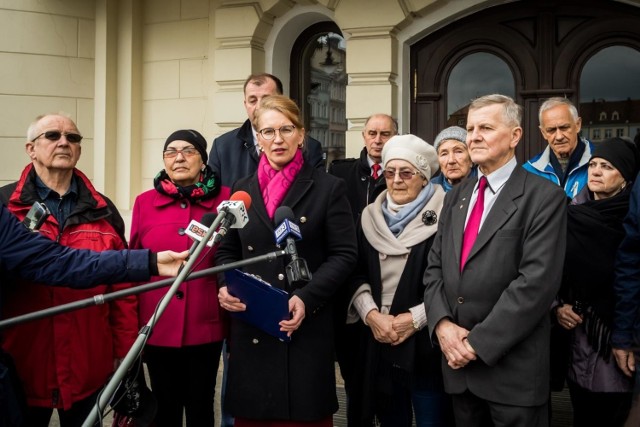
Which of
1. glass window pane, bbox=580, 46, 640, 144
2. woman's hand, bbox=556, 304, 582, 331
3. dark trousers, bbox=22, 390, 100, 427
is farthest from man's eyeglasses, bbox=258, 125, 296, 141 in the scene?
glass window pane, bbox=580, 46, 640, 144

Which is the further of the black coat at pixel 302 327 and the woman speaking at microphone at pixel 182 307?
the woman speaking at microphone at pixel 182 307

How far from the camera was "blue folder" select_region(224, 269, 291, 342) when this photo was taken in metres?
2.81

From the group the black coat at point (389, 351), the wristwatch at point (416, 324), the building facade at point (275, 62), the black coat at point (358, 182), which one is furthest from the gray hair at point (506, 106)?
the building facade at point (275, 62)

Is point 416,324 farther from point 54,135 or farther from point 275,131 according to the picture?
point 54,135

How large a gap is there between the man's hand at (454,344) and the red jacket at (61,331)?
1.57 meters

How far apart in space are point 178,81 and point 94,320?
4405 millimetres

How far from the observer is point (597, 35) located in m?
6.00

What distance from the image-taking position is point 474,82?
652cm

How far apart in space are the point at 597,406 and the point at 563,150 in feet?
5.42

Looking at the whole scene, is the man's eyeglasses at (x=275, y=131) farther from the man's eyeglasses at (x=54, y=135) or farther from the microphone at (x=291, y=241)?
the man's eyeglasses at (x=54, y=135)

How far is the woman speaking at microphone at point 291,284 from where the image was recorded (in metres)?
3.06

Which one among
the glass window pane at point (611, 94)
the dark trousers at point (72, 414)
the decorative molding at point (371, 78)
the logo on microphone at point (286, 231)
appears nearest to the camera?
the logo on microphone at point (286, 231)

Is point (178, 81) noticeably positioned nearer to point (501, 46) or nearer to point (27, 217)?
point (501, 46)

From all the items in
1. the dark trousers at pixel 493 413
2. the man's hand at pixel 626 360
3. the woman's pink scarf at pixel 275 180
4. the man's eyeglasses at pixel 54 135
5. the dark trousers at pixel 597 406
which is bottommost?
the dark trousers at pixel 597 406
